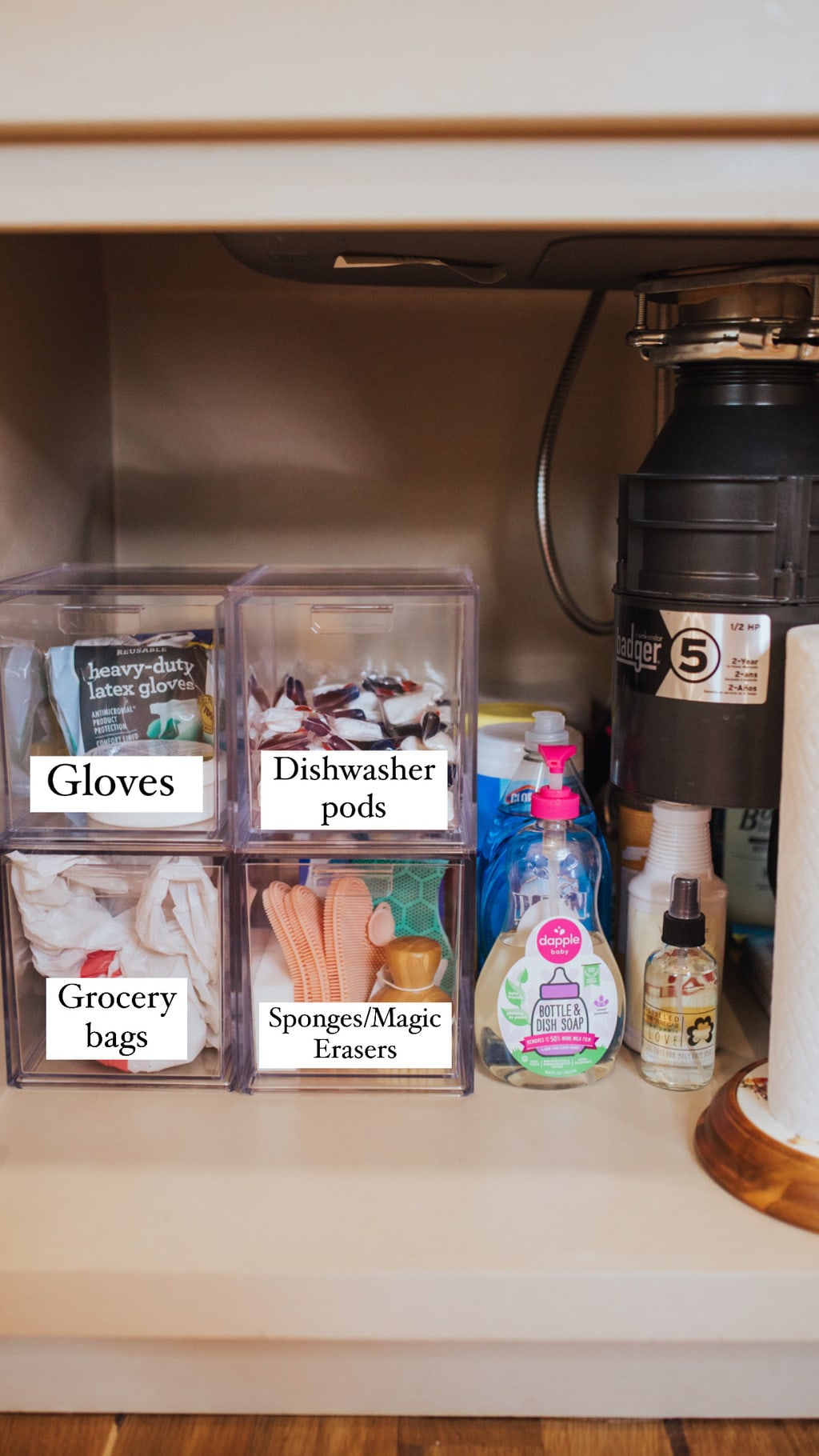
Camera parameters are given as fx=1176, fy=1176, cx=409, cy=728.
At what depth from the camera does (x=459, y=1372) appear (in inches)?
23.6

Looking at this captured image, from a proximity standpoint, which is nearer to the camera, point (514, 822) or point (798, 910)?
point (798, 910)

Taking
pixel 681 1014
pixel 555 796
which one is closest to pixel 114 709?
pixel 555 796

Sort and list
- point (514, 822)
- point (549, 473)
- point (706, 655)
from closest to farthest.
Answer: point (706, 655) → point (514, 822) → point (549, 473)

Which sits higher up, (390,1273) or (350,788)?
(350,788)

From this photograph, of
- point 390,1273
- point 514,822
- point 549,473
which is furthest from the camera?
point 549,473

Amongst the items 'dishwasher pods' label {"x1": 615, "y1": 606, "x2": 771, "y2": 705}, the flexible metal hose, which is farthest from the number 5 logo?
the flexible metal hose

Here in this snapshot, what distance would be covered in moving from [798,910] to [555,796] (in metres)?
0.17

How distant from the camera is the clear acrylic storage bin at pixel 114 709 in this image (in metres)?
0.71

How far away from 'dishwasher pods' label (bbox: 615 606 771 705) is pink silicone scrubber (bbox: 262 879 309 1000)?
26 centimetres

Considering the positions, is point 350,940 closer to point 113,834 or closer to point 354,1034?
point 354,1034

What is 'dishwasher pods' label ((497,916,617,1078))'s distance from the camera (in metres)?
0.72

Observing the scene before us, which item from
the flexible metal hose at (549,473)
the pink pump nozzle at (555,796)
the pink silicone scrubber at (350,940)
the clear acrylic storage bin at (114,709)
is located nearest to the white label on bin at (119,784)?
the clear acrylic storage bin at (114,709)

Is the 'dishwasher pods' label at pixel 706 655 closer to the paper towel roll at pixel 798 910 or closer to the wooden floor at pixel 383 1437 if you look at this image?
the paper towel roll at pixel 798 910

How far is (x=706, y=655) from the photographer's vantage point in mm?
685
